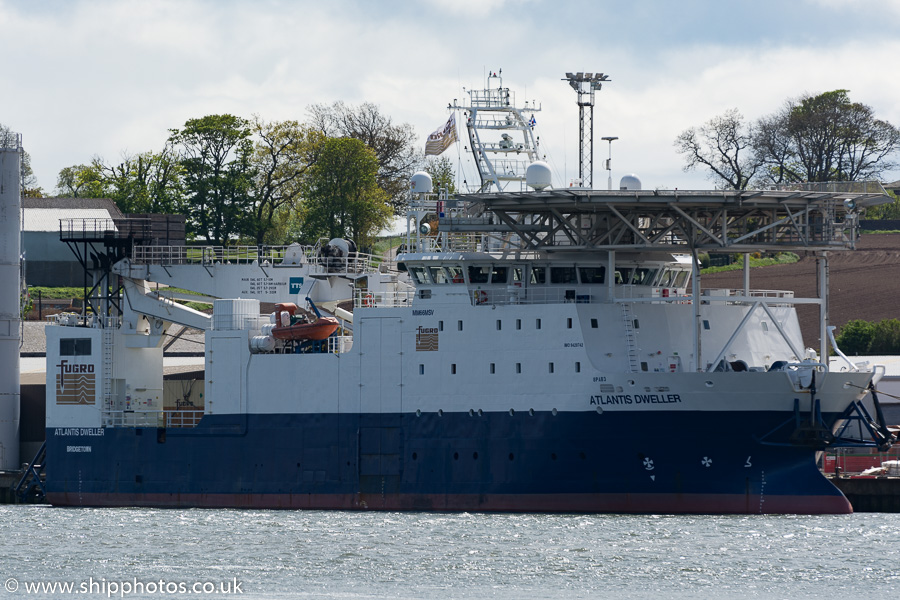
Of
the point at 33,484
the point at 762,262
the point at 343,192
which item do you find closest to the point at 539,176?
the point at 33,484

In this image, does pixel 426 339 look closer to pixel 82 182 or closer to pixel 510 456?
pixel 510 456

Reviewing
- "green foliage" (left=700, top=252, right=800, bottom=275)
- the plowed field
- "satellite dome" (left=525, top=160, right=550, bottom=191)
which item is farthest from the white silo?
"green foliage" (left=700, top=252, right=800, bottom=275)

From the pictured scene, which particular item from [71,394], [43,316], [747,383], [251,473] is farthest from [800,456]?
[43,316]

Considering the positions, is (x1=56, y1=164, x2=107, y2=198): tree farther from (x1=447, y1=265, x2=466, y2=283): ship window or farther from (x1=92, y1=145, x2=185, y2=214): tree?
(x1=447, y1=265, x2=466, y2=283): ship window

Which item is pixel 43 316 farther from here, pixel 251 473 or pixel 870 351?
pixel 870 351

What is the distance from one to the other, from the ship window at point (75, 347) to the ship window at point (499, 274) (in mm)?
13099

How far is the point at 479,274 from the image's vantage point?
39.7 metres

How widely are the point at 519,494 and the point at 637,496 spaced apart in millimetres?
3027

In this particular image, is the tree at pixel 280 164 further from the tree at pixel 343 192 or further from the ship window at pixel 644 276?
the ship window at pixel 644 276

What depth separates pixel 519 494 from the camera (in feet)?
125

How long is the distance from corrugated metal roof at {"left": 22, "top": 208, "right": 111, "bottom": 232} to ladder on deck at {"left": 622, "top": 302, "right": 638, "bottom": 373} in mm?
35452

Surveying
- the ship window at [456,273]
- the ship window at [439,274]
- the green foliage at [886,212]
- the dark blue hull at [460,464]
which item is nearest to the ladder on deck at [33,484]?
the dark blue hull at [460,464]

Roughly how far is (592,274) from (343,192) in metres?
31.9

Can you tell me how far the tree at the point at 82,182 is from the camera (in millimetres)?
79938
